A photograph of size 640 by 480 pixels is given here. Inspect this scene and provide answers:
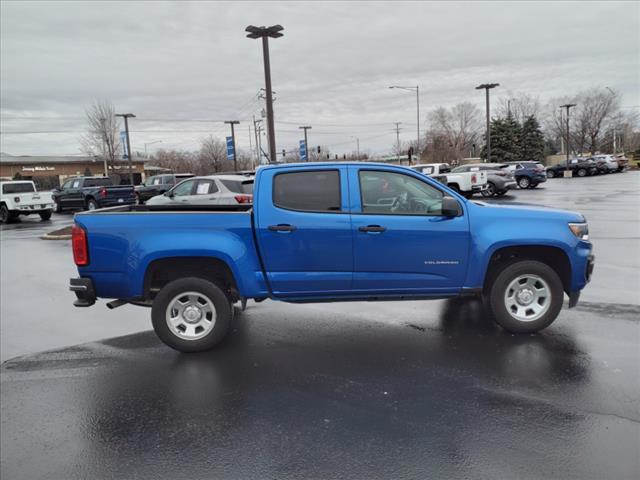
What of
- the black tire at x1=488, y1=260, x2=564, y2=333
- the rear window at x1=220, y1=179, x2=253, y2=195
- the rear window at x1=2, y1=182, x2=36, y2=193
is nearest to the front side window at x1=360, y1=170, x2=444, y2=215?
the black tire at x1=488, y1=260, x2=564, y2=333

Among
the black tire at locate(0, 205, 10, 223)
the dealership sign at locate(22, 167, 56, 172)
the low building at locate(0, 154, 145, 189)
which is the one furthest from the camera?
the dealership sign at locate(22, 167, 56, 172)

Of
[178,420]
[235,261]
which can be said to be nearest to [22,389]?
[178,420]

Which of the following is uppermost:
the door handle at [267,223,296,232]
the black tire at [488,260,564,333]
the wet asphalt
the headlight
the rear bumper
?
the door handle at [267,223,296,232]

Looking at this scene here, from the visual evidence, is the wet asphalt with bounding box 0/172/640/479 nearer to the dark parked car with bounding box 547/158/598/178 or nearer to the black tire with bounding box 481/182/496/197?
the black tire with bounding box 481/182/496/197

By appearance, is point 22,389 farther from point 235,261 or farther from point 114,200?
point 114,200

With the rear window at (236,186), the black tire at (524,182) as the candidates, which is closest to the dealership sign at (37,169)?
the black tire at (524,182)

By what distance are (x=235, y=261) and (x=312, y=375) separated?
1375mm

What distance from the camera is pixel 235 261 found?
4.98m

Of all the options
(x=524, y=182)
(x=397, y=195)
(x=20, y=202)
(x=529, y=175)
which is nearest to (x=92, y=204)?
(x=20, y=202)

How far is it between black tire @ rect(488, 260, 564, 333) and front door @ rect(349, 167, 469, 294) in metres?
0.45

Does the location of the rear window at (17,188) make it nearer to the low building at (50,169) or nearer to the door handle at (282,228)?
the door handle at (282,228)

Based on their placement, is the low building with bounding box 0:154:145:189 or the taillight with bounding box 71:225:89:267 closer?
the taillight with bounding box 71:225:89:267

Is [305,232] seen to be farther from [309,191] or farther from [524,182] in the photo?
[524,182]

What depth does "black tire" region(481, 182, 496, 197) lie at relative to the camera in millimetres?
25078
